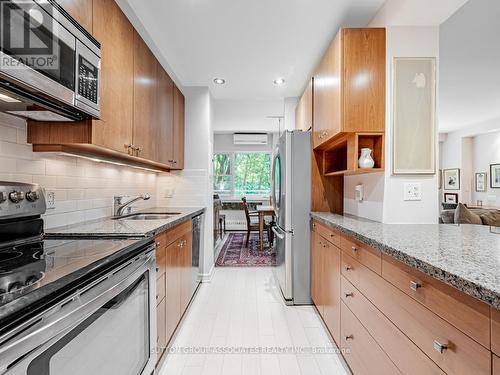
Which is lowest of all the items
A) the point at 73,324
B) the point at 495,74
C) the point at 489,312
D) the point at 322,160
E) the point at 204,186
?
the point at 73,324

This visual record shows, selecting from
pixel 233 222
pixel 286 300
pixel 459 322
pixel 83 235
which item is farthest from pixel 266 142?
pixel 459 322

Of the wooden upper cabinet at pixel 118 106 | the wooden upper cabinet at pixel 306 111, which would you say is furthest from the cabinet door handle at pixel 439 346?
the wooden upper cabinet at pixel 306 111

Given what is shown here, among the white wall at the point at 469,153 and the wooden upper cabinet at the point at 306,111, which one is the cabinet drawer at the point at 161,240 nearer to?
the wooden upper cabinet at the point at 306,111

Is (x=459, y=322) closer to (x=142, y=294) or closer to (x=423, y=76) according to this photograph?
(x=142, y=294)

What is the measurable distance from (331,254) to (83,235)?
1608 millimetres

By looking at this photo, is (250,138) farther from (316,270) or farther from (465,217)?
(316,270)

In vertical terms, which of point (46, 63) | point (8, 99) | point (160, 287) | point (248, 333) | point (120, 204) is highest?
point (46, 63)

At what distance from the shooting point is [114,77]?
1.66m

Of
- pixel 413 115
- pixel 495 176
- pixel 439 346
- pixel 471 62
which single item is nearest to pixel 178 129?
pixel 413 115

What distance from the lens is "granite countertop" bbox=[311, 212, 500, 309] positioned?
0.69m

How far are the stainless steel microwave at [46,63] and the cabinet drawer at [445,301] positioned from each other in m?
1.54

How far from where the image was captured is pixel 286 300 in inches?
105

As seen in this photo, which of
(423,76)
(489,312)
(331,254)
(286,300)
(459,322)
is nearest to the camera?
(489,312)

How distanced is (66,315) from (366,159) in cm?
183
